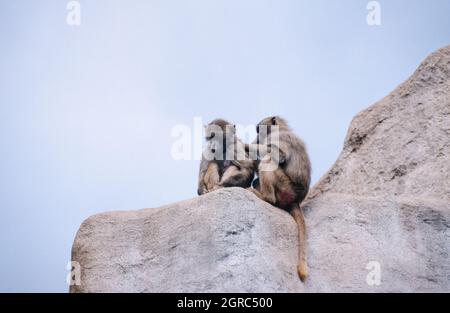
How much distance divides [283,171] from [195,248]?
88.4 inches

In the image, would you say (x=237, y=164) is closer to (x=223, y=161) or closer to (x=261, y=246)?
(x=223, y=161)

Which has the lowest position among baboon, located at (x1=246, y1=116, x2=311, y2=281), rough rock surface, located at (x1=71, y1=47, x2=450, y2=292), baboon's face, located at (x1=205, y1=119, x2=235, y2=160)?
rough rock surface, located at (x1=71, y1=47, x2=450, y2=292)

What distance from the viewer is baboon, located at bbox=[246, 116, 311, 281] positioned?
11.2m

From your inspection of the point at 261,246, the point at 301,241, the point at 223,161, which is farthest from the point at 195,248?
the point at 223,161

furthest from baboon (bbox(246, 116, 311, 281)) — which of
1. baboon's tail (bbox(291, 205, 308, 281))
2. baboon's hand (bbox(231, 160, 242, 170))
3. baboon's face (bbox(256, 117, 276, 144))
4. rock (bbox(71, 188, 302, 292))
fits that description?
rock (bbox(71, 188, 302, 292))

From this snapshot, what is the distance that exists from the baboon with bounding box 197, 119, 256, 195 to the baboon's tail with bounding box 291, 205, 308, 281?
3.99 ft

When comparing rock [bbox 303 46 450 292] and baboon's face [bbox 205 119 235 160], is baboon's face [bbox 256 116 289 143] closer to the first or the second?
baboon's face [bbox 205 119 235 160]

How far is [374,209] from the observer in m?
11.0

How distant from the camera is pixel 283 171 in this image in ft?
37.6

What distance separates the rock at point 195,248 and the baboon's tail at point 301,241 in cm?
8
